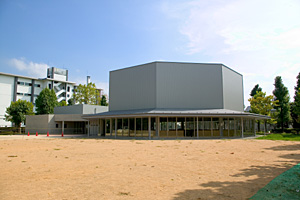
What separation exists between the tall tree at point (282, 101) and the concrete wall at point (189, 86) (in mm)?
24670

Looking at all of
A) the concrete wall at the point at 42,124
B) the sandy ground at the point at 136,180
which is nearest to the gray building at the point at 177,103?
the concrete wall at the point at 42,124

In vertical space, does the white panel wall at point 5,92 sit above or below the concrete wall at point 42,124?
above

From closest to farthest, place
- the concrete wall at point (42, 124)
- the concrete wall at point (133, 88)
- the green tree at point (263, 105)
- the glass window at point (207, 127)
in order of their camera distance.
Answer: the glass window at point (207, 127), the concrete wall at point (133, 88), the green tree at point (263, 105), the concrete wall at point (42, 124)

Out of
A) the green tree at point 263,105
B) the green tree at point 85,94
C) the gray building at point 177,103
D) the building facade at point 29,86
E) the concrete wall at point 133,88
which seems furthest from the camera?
the building facade at point 29,86

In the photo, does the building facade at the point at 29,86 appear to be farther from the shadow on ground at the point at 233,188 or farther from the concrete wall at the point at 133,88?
the shadow on ground at the point at 233,188

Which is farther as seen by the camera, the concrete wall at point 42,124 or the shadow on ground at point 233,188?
the concrete wall at point 42,124

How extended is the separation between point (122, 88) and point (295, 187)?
28.0 meters

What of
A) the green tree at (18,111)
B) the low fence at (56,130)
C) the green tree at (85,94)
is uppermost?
the green tree at (85,94)

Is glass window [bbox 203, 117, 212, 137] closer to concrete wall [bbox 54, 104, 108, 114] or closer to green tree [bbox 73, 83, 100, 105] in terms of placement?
concrete wall [bbox 54, 104, 108, 114]

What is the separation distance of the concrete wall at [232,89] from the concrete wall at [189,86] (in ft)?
4.17

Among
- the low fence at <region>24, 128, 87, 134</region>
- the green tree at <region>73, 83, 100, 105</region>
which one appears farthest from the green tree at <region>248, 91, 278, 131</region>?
the green tree at <region>73, 83, 100, 105</region>

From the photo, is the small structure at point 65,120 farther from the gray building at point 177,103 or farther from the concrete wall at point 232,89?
the concrete wall at point 232,89

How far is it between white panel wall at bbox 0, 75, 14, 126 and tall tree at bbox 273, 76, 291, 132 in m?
68.4

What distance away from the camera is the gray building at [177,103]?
26.8 metres
